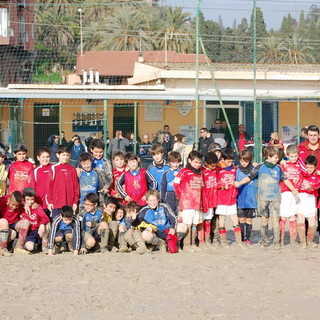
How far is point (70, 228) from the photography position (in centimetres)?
1229

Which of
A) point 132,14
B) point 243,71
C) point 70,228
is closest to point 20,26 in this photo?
point 243,71

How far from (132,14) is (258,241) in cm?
6406

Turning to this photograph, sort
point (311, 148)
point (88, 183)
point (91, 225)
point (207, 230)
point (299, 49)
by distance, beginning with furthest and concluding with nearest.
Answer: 1. point (299, 49)
2. point (311, 148)
3. point (88, 183)
4. point (207, 230)
5. point (91, 225)

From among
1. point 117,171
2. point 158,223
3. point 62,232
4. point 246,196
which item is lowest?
point 62,232

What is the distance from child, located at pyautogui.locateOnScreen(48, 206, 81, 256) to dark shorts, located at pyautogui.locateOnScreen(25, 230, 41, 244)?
0.33m

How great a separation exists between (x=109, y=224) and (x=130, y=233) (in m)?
0.34

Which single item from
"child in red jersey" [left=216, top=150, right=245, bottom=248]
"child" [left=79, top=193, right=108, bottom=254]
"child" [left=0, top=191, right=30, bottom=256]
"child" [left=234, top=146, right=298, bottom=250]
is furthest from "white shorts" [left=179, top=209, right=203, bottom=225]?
"child" [left=0, top=191, right=30, bottom=256]

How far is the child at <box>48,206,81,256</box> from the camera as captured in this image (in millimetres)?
12148

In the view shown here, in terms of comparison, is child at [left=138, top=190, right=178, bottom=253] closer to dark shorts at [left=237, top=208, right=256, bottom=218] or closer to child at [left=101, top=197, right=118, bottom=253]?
child at [left=101, top=197, right=118, bottom=253]

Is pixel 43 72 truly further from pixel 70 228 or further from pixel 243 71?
pixel 70 228

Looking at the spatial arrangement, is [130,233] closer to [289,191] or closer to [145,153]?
[289,191]

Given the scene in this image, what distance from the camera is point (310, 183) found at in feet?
41.9

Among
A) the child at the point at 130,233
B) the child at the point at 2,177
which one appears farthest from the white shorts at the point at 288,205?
the child at the point at 2,177

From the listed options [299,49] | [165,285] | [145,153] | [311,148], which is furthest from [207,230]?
[299,49]
